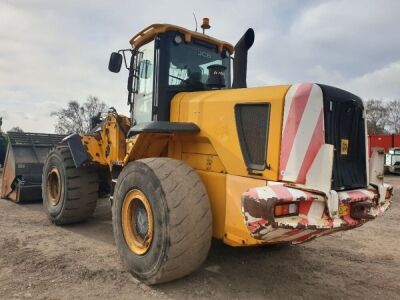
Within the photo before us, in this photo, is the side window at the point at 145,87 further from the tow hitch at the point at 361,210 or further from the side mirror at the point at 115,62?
the tow hitch at the point at 361,210

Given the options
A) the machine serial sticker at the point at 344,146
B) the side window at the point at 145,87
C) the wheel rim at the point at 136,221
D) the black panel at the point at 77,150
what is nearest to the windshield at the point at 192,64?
the side window at the point at 145,87

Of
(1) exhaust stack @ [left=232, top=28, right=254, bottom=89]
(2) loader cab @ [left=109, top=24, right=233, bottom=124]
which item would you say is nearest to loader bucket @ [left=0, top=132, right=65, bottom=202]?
(2) loader cab @ [left=109, top=24, right=233, bottom=124]

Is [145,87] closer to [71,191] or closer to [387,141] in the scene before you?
[71,191]

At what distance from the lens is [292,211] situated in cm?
342

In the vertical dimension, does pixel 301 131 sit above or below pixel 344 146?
above

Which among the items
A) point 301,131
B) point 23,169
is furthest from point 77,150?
point 301,131

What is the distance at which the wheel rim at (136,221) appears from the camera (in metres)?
4.44

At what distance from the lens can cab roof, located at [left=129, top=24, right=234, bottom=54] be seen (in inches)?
204

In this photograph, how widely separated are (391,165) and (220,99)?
67.2ft

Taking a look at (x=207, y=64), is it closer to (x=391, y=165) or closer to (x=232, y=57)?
(x=232, y=57)

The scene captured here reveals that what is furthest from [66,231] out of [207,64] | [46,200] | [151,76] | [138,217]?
[207,64]

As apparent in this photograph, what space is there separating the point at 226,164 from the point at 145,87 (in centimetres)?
196

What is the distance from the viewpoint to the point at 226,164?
421cm

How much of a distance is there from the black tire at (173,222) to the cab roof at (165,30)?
186 centimetres
